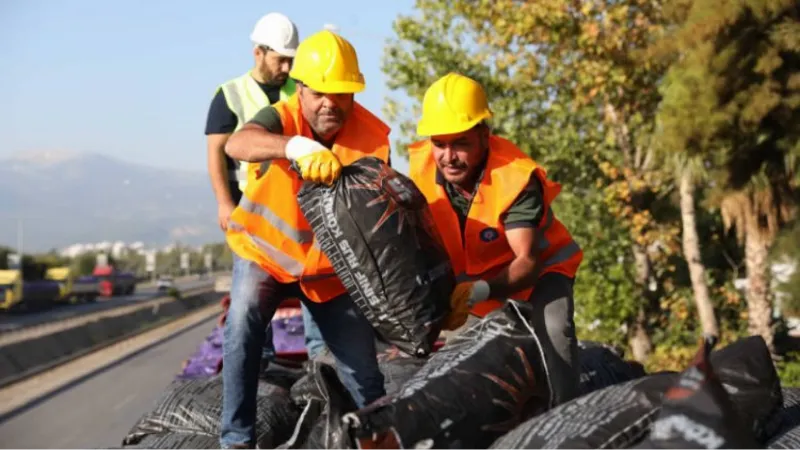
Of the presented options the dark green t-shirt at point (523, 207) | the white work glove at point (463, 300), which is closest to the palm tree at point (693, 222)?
the dark green t-shirt at point (523, 207)

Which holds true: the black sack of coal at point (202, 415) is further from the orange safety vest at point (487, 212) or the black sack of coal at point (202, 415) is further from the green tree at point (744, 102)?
the green tree at point (744, 102)

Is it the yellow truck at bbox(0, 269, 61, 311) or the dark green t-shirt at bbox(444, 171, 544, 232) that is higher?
the dark green t-shirt at bbox(444, 171, 544, 232)

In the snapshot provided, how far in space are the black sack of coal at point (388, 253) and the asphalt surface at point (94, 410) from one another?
9.31 metres

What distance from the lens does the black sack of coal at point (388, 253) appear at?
433cm

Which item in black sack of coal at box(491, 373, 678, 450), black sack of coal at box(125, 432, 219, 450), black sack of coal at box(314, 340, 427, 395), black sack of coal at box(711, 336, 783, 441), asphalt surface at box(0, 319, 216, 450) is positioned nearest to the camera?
black sack of coal at box(491, 373, 678, 450)

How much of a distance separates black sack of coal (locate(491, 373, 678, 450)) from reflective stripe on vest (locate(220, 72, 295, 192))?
2.81m

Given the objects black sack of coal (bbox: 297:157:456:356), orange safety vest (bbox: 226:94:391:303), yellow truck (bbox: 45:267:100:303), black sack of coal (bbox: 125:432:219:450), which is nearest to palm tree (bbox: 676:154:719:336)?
black sack of coal (bbox: 125:432:219:450)

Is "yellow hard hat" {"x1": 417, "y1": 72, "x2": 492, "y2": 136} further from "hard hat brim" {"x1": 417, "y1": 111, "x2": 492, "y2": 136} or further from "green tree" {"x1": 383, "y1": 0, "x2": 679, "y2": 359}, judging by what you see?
"green tree" {"x1": 383, "y1": 0, "x2": 679, "y2": 359}

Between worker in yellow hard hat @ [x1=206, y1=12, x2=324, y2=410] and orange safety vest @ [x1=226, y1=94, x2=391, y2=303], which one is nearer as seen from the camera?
orange safety vest @ [x1=226, y1=94, x2=391, y2=303]

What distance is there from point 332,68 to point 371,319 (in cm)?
102

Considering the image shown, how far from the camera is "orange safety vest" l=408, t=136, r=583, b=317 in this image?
496cm

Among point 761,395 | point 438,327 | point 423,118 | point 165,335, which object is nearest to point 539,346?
point 438,327

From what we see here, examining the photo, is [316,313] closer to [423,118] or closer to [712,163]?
[423,118]

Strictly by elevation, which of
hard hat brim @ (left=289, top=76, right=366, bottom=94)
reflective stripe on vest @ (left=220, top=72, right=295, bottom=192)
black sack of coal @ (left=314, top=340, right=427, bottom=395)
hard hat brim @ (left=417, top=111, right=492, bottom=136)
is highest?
reflective stripe on vest @ (left=220, top=72, right=295, bottom=192)
